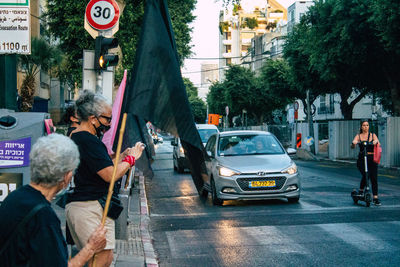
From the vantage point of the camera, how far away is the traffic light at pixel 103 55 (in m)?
8.70

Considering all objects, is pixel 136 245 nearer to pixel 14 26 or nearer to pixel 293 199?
pixel 14 26

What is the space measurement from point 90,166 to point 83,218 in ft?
1.36

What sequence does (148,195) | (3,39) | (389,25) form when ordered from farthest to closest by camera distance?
(389,25) → (148,195) → (3,39)

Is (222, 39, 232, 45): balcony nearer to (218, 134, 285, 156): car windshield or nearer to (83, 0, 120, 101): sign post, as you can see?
(218, 134, 285, 156): car windshield

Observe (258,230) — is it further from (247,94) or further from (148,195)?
(247,94)

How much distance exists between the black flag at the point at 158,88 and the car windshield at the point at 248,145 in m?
9.02

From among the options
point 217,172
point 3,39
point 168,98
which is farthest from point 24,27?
point 217,172

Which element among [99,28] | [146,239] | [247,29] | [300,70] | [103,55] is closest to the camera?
[146,239]

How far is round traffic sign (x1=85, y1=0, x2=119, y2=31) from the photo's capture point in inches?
342

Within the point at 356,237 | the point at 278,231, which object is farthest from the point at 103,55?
the point at 356,237

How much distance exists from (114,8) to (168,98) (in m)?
5.20

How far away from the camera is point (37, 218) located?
259cm

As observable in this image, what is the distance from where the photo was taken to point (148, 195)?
14477 mm

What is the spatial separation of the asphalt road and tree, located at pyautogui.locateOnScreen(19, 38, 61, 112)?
11033 millimetres
